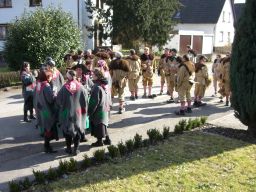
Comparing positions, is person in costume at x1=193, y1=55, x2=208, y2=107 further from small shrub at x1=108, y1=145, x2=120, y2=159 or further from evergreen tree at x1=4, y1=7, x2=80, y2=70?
evergreen tree at x1=4, y1=7, x2=80, y2=70

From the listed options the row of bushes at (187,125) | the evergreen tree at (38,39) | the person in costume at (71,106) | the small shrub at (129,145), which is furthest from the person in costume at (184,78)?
the evergreen tree at (38,39)

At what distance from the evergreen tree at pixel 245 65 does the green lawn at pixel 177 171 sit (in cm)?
90

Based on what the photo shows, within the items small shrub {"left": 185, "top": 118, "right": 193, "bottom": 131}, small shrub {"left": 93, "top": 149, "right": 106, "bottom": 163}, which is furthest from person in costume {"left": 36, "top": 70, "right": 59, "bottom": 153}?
small shrub {"left": 185, "top": 118, "right": 193, "bottom": 131}

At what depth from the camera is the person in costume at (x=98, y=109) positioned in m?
9.24

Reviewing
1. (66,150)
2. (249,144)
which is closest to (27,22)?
(66,150)

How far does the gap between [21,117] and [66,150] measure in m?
4.24

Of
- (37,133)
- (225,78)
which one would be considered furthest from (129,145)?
(225,78)

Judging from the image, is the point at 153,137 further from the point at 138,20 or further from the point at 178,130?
the point at 138,20

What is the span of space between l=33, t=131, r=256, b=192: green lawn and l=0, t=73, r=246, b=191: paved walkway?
4.05 feet

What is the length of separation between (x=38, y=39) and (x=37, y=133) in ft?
34.9

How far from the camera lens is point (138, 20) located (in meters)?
27.8

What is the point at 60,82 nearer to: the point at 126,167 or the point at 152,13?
the point at 126,167

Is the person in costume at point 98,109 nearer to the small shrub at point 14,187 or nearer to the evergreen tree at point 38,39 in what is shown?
the small shrub at point 14,187

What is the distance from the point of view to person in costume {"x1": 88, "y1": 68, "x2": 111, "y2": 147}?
9242 mm
